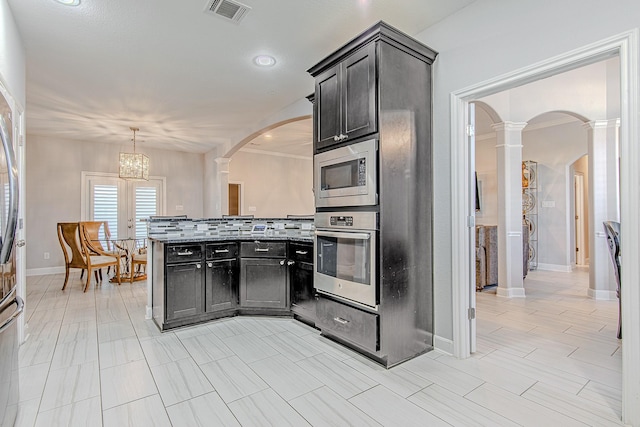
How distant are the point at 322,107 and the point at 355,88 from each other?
0.41m

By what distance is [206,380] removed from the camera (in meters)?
2.18

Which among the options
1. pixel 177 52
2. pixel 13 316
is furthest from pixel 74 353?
pixel 177 52

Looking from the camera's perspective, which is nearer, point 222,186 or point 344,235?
point 344,235

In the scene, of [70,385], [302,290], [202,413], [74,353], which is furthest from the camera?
[302,290]

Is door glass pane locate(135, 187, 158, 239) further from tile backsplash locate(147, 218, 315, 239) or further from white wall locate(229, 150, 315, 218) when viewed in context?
tile backsplash locate(147, 218, 315, 239)

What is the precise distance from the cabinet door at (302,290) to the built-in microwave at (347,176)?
0.82 metres

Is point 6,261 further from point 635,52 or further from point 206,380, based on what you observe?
point 635,52

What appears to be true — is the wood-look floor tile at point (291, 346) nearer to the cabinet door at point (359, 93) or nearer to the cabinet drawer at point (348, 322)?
the cabinet drawer at point (348, 322)

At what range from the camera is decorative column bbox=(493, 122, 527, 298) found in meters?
4.33

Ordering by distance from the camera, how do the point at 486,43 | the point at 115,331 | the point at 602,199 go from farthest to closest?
1. the point at 602,199
2. the point at 115,331
3. the point at 486,43

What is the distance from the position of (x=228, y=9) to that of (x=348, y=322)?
257cm

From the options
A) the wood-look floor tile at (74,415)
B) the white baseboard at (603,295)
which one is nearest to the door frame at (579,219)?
the white baseboard at (603,295)

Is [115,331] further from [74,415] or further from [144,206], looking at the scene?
[144,206]

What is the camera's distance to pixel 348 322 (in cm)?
252
